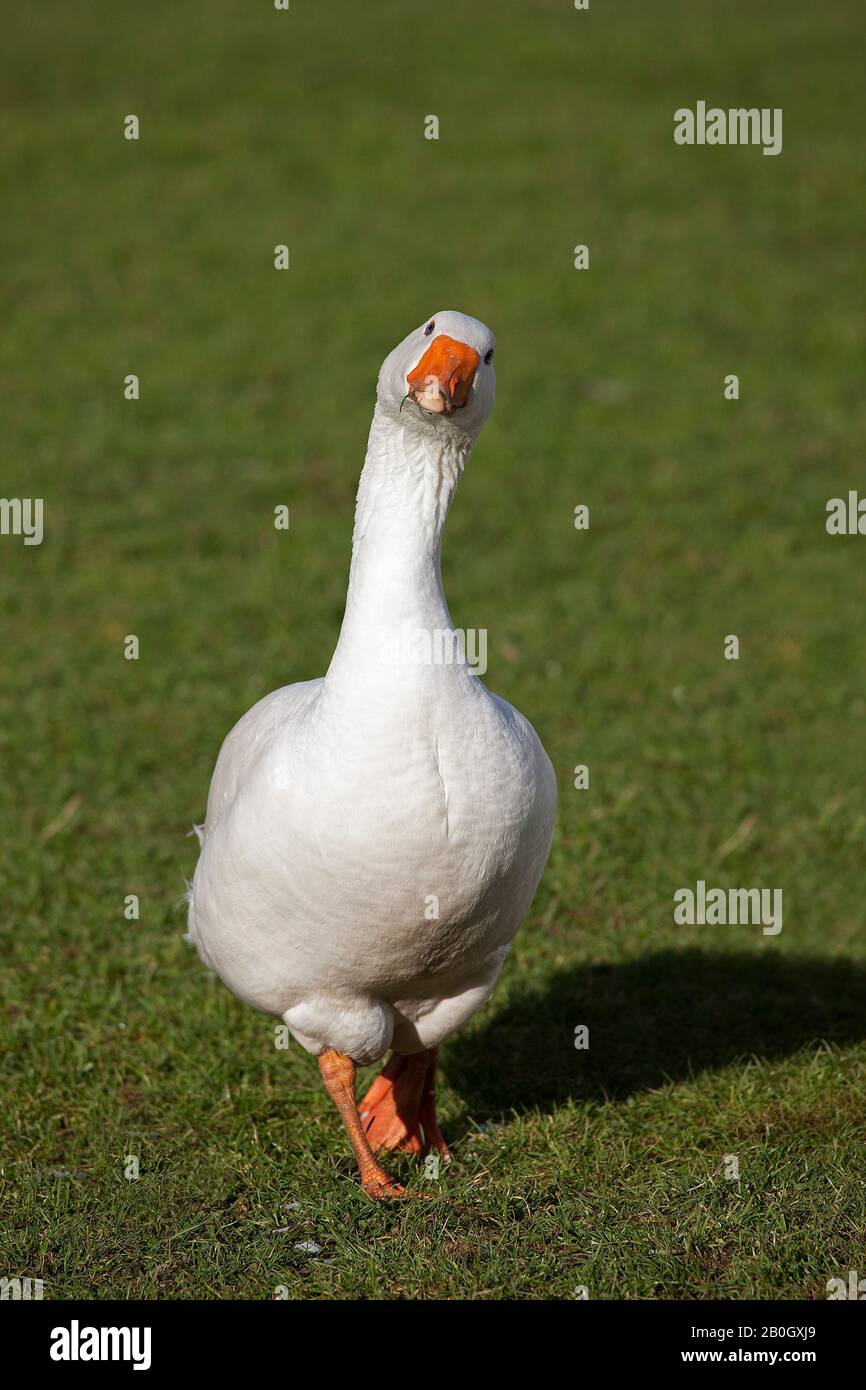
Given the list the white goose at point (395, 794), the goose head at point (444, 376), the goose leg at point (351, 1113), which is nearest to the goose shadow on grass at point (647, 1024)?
the goose leg at point (351, 1113)

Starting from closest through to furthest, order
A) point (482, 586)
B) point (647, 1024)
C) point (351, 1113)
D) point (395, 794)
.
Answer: point (395, 794) < point (351, 1113) < point (647, 1024) < point (482, 586)

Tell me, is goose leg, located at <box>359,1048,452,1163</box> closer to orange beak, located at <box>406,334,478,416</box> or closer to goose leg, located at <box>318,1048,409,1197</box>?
goose leg, located at <box>318,1048,409,1197</box>

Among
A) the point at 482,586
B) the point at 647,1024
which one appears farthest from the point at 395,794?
the point at 482,586

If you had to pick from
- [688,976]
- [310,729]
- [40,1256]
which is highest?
[310,729]

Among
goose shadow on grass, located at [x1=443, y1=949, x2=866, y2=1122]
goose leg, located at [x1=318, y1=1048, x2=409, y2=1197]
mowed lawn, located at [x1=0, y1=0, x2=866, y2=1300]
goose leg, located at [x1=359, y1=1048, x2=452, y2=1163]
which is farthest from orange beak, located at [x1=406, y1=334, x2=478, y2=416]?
goose shadow on grass, located at [x1=443, y1=949, x2=866, y2=1122]

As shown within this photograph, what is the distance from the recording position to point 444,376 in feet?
12.7

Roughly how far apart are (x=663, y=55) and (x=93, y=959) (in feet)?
48.2

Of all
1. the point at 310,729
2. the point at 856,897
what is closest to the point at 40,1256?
the point at 310,729

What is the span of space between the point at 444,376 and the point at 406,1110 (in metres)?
2.38

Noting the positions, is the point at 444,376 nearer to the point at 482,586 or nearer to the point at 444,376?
the point at 444,376

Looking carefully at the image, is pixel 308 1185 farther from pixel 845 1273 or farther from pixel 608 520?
pixel 608 520

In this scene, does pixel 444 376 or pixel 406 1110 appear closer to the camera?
pixel 444 376

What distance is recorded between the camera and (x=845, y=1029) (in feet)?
18.8

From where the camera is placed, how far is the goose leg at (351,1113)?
4.52 m
